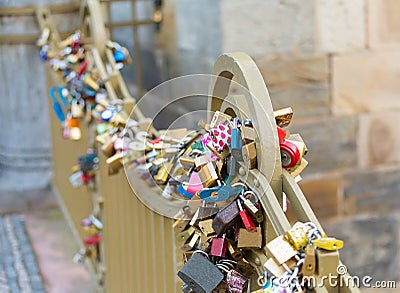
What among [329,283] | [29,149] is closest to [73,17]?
[29,149]

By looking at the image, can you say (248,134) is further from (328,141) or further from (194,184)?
(328,141)

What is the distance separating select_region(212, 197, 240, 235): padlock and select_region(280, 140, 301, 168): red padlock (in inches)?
5.4

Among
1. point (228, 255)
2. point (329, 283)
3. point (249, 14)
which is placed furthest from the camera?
point (249, 14)

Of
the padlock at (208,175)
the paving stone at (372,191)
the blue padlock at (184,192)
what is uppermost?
the padlock at (208,175)

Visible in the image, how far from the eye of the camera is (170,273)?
2021mm

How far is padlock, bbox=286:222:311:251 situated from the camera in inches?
54.2

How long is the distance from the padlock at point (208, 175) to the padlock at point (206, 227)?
8 centimetres

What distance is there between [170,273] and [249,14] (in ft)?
7.56

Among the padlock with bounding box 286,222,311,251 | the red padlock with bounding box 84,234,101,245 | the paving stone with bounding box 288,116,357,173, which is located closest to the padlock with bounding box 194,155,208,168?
the padlock with bounding box 286,222,311,251

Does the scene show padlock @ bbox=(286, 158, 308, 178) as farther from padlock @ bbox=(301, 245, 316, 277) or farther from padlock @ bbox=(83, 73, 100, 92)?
padlock @ bbox=(83, 73, 100, 92)

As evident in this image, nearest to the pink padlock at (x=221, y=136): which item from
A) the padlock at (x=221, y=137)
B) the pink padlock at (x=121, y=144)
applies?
the padlock at (x=221, y=137)

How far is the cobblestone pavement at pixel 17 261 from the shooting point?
131 inches

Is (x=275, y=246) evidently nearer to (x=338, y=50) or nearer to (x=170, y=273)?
(x=170, y=273)

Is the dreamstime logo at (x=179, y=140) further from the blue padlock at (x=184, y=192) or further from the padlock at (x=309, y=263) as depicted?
the padlock at (x=309, y=263)
